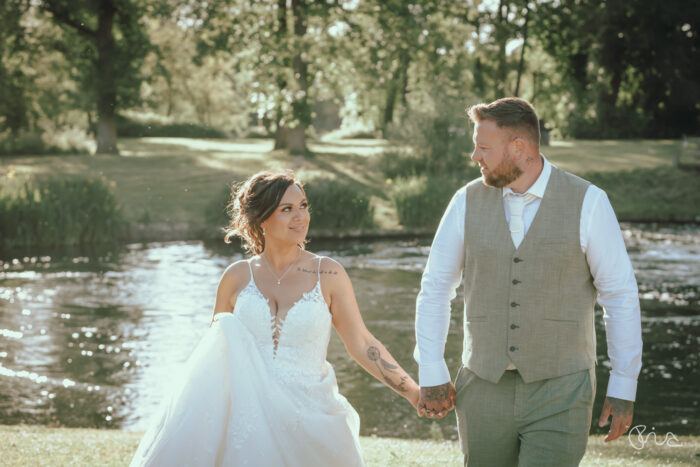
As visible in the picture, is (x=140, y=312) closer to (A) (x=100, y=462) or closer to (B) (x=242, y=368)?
(A) (x=100, y=462)

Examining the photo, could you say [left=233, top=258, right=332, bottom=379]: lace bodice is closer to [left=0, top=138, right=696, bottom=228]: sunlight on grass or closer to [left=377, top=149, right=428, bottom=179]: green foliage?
[left=0, top=138, right=696, bottom=228]: sunlight on grass

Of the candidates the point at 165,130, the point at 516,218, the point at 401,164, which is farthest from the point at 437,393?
the point at 165,130

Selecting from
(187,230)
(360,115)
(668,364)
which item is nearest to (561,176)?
(668,364)

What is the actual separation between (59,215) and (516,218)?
2043 centimetres

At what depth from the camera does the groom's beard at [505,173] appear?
4004 millimetres

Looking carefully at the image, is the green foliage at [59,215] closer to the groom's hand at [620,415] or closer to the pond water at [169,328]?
the pond water at [169,328]

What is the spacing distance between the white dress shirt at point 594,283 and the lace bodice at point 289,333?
1.60 feet

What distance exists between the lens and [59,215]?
22656mm

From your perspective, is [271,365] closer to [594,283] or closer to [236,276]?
[236,276]

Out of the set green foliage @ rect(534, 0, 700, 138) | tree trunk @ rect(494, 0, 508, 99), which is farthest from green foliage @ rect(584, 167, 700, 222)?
green foliage @ rect(534, 0, 700, 138)

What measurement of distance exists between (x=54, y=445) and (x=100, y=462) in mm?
789

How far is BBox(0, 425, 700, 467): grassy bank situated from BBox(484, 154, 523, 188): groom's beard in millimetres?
3160

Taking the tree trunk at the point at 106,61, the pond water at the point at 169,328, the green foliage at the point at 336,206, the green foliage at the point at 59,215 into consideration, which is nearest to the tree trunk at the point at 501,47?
the green foliage at the point at 336,206

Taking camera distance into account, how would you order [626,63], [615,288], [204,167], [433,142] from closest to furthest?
[615,288]
[433,142]
[204,167]
[626,63]
